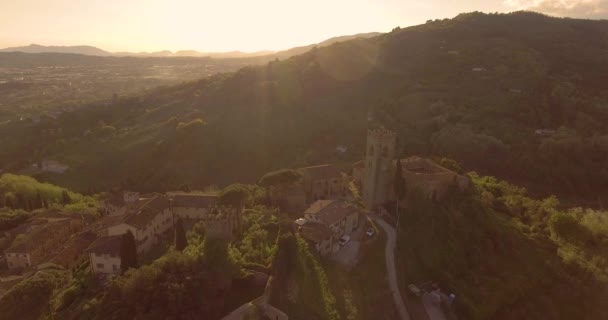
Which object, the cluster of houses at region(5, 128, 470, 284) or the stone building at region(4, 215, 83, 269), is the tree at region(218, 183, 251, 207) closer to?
the cluster of houses at region(5, 128, 470, 284)

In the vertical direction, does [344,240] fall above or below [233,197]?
below

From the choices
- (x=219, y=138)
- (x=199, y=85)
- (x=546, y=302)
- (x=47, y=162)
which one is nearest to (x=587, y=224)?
(x=546, y=302)

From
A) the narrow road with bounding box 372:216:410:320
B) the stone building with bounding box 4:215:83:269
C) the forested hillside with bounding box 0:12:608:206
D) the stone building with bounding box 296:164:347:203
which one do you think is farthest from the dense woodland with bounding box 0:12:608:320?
the stone building with bounding box 4:215:83:269

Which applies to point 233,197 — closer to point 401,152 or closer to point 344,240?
point 344,240

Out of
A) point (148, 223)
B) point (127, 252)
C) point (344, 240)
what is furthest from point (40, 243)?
point (344, 240)

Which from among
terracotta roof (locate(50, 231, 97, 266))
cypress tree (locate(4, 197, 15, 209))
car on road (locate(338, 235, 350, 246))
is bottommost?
cypress tree (locate(4, 197, 15, 209))

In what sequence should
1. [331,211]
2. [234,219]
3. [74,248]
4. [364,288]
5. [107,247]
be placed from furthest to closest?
[74,248]
[331,211]
[234,219]
[364,288]
[107,247]
